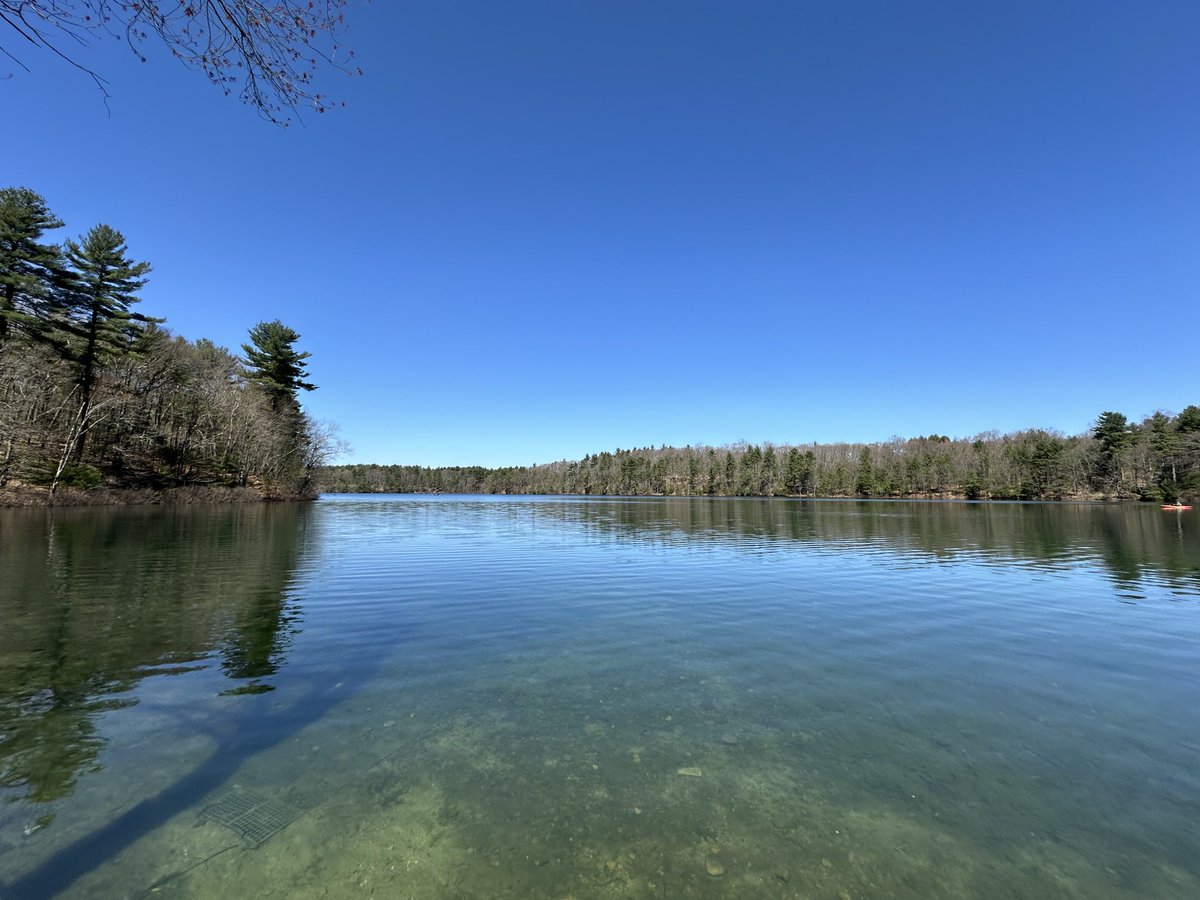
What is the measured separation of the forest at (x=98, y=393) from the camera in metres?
39.0

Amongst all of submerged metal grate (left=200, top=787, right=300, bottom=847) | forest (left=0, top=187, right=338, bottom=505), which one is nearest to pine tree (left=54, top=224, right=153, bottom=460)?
forest (left=0, top=187, right=338, bottom=505)

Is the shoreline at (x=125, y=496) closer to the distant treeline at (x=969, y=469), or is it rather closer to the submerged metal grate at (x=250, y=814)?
the distant treeline at (x=969, y=469)

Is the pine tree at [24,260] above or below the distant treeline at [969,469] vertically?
above

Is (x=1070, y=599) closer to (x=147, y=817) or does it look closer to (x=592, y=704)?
(x=592, y=704)

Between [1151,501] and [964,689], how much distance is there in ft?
389

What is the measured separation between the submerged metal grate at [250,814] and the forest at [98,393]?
4397 centimetres

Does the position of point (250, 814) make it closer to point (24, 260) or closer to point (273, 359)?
point (24, 260)

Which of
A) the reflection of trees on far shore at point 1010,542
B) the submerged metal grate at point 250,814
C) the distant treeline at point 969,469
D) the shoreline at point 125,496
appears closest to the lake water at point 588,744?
the submerged metal grate at point 250,814

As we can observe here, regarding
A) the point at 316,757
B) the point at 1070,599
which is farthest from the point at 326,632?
the point at 1070,599

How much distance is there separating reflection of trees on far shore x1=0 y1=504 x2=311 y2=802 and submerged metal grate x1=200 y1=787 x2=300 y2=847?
4.90 feet

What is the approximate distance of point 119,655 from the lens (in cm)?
857

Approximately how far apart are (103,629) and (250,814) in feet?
26.8

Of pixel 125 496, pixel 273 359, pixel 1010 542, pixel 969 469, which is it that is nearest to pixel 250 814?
pixel 1010 542

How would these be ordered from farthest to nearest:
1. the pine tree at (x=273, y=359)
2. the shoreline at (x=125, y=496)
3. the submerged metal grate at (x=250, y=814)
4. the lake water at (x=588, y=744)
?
1. the pine tree at (x=273, y=359)
2. the shoreline at (x=125, y=496)
3. the submerged metal grate at (x=250, y=814)
4. the lake water at (x=588, y=744)
